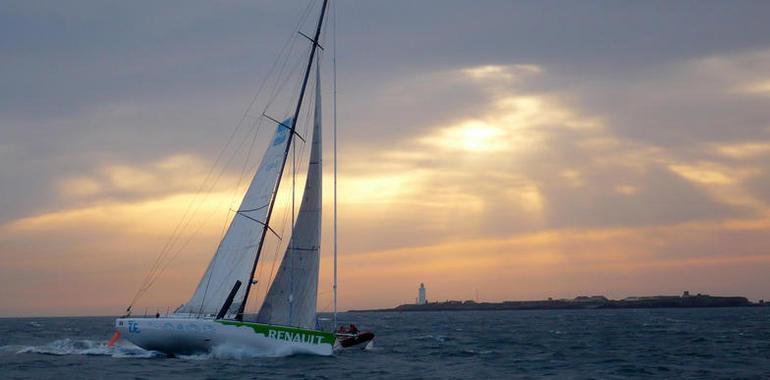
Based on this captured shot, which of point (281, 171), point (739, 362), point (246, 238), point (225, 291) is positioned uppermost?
point (281, 171)

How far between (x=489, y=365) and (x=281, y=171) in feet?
36.5

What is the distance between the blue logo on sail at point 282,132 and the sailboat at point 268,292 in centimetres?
4

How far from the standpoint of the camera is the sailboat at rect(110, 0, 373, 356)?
2911 centimetres

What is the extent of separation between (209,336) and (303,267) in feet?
15.1

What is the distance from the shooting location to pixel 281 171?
101 feet

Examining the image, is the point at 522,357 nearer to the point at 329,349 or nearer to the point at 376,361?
the point at 376,361

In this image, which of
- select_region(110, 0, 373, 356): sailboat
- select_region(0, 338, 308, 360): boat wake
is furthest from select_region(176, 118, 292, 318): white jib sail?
select_region(0, 338, 308, 360): boat wake

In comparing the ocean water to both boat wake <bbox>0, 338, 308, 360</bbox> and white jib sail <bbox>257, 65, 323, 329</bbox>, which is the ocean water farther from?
white jib sail <bbox>257, 65, 323, 329</bbox>

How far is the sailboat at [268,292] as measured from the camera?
95.5 feet

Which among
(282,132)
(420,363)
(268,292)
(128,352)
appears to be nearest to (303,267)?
(268,292)

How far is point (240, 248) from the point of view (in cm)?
3048

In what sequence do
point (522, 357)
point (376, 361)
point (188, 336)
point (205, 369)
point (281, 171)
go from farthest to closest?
point (522, 357), point (376, 361), point (281, 171), point (188, 336), point (205, 369)

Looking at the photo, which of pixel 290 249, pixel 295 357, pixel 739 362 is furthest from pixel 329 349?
pixel 739 362

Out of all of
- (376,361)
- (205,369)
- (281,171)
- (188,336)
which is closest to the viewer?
(205,369)
